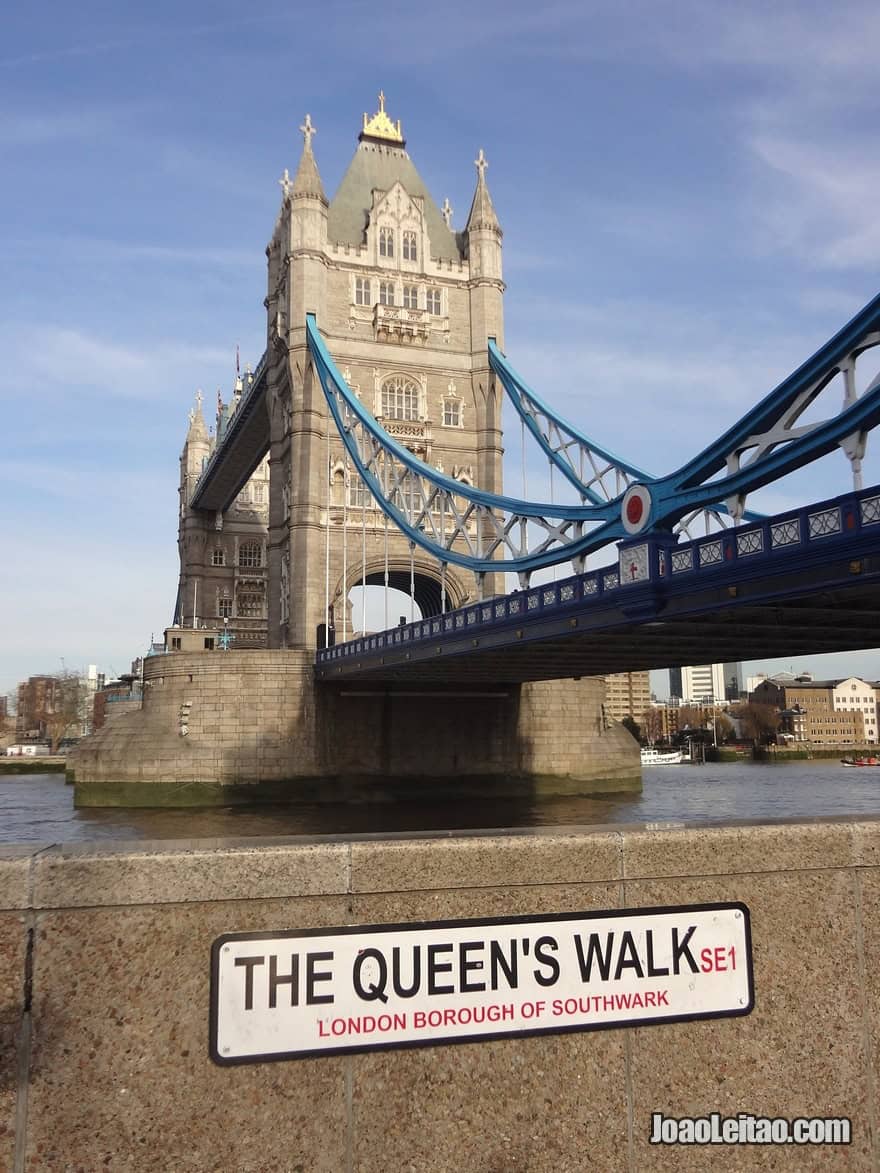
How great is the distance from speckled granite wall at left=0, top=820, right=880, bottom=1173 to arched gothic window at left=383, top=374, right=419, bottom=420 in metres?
43.5

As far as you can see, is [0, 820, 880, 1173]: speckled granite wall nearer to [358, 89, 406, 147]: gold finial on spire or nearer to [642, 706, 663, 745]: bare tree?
[358, 89, 406, 147]: gold finial on spire

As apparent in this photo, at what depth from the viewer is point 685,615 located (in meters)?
19.3

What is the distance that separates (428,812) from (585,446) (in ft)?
51.5

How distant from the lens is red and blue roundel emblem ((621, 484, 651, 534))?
21.4m

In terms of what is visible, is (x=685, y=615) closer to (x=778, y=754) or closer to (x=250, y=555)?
(x=250, y=555)

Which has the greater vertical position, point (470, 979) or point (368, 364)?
point (368, 364)

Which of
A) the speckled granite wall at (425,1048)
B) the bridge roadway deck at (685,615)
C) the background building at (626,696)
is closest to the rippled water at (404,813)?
the bridge roadway deck at (685,615)

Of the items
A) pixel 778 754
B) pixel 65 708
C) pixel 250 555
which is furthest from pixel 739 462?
pixel 65 708

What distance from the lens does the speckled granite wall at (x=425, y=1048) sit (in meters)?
3.09

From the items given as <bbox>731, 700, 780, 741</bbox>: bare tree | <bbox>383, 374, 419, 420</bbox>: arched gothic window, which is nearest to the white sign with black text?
<bbox>383, 374, 419, 420</bbox>: arched gothic window

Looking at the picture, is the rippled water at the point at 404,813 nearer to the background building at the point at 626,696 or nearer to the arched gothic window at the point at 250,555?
the arched gothic window at the point at 250,555

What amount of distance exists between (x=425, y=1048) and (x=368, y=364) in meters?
44.6

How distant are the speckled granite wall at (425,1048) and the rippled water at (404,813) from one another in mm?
17933

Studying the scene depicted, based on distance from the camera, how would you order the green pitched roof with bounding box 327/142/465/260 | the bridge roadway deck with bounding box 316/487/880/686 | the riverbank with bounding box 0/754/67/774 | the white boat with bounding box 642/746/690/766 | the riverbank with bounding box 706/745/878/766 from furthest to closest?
the riverbank with bounding box 706/745/878/766
the white boat with bounding box 642/746/690/766
the riverbank with bounding box 0/754/67/774
the green pitched roof with bounding box 327/142/465/260
the bridge roadway deck with bounding box 316/487/880/686
